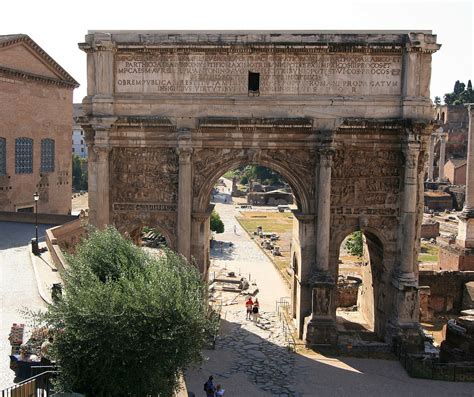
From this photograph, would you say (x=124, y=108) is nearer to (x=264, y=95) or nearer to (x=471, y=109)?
(x=264, y=95)

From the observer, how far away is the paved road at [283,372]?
53.2ft

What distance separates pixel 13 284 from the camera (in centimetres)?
2034

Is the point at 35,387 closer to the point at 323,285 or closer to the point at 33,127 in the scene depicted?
the point at 323,285

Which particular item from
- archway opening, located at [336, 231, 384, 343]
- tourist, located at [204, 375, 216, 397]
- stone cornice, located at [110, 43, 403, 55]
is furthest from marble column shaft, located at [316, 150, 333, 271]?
tourist, located at [204, 375, 216, 397]

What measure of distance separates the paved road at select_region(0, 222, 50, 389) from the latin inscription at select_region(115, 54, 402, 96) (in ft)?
27.4

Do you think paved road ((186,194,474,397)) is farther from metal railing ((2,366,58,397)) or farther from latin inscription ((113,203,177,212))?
latin inscription ((113,203,177,212))

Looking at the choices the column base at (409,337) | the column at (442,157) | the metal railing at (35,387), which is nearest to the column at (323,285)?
the column base at (409,337)

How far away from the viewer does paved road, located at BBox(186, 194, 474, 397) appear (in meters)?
16.2

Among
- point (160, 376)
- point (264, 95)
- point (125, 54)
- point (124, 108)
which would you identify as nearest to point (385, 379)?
point (160, 376)

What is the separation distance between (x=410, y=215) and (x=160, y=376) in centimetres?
1118

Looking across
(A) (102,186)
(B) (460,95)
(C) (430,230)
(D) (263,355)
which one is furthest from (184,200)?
(B) (460,95)

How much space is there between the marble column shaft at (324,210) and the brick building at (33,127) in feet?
82.5

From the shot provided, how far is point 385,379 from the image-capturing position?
17.1 m

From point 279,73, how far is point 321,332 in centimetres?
894
